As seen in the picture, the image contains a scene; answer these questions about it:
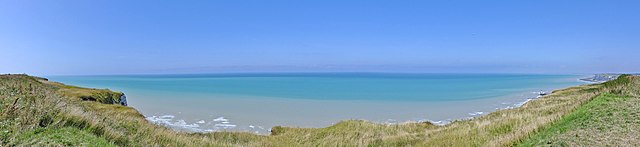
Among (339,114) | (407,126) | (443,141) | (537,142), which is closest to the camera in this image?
(537,142)

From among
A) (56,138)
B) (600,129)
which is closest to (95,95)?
(56,138)

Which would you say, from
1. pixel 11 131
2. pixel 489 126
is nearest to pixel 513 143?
pixel 489 126

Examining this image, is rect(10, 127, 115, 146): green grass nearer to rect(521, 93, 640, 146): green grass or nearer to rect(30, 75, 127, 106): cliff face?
rect(521, 93, 640, 146): green grass

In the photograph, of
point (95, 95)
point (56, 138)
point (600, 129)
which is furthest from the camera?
point (95, 95)

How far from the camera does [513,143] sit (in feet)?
27.0

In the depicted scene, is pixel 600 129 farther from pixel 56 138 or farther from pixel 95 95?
pixel 95 95

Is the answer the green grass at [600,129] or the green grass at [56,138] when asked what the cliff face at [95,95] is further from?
the green grass at [600,129]

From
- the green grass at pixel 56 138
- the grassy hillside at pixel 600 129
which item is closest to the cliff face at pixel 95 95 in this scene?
the green grass at pixel 56 138

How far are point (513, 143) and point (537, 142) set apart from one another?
1.11 m

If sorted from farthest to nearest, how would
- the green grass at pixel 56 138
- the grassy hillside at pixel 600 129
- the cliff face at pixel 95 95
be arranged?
the cliff face at pixel 95 95
the grassy hillside at pixel 600 129
the green grass at pixel 56 138

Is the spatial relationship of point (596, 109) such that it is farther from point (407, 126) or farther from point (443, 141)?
point (407, 126)

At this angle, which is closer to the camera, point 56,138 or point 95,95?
point 56,138

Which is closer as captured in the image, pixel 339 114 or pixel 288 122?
pixel 288 122

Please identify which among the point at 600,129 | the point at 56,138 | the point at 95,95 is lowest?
the point at 95,95
